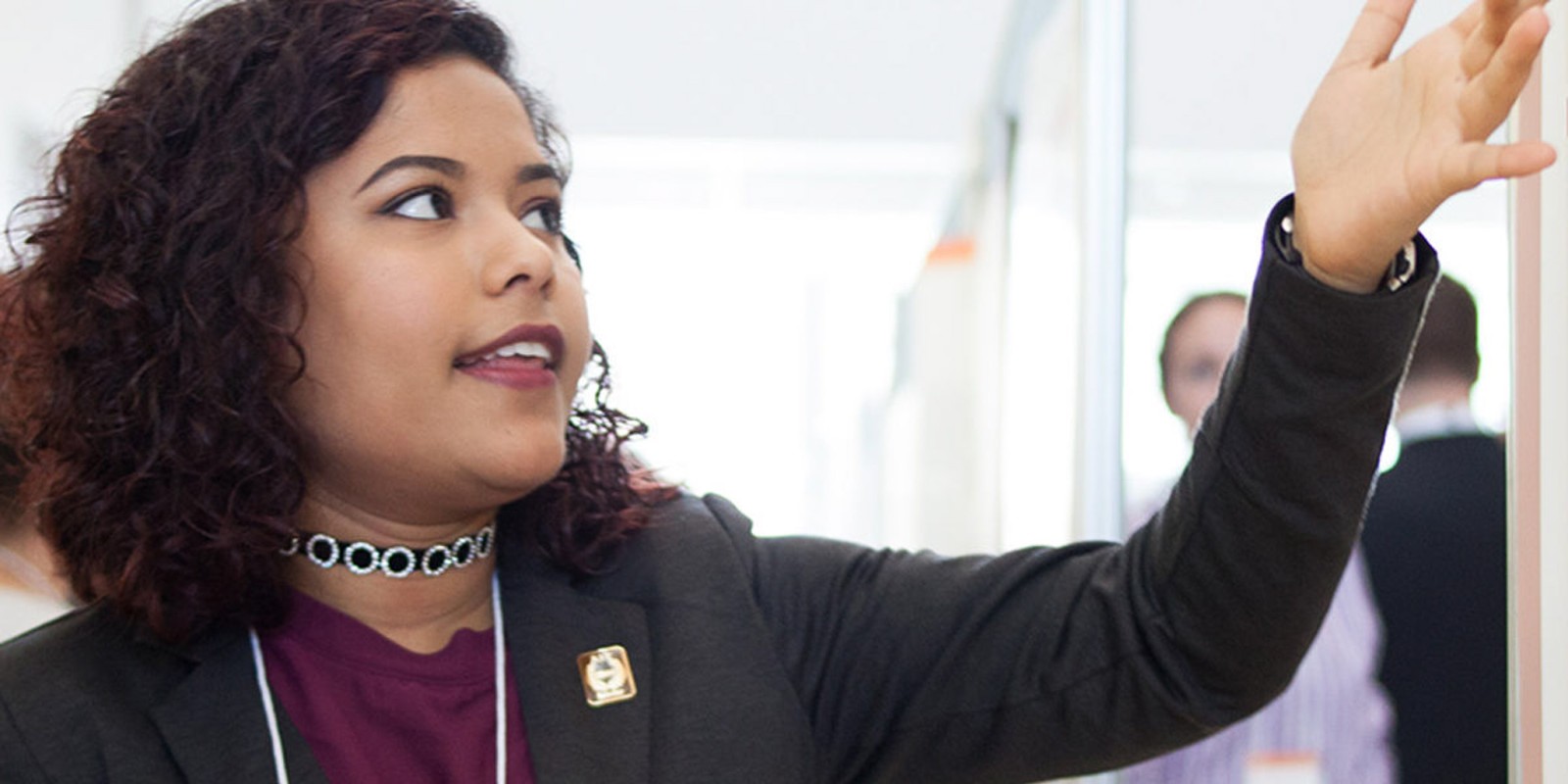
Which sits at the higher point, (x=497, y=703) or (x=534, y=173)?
(x=534, y=173)

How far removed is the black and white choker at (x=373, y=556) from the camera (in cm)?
139

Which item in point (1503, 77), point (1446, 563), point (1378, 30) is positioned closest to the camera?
point (1503, 77)

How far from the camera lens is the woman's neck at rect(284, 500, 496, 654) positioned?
4.55 ft

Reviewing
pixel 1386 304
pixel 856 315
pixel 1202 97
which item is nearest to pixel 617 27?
pixel 856 315

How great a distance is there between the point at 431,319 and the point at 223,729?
1.12 ft

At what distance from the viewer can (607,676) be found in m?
1.38

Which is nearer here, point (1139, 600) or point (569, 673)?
point (1139, 600)

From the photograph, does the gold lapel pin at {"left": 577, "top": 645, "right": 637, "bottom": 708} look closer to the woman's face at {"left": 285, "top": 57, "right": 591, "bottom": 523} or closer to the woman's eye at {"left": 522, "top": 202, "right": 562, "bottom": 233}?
the woman's face at {"left": 285, "top": 57, "right": 591, "bottom": 523}

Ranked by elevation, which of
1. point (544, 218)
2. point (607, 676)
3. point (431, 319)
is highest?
point (544, 218)

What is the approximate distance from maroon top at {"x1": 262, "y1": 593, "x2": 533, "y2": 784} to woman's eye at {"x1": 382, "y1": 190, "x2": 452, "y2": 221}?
33 cm

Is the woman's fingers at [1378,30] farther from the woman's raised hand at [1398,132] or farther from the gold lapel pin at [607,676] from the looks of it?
the gold lapel pin at [607,676]

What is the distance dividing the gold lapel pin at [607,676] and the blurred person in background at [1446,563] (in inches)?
26.8

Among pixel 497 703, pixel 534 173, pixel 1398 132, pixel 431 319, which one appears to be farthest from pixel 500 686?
pixel 1398 132

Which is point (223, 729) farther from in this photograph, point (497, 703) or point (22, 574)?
point (22, 574)
